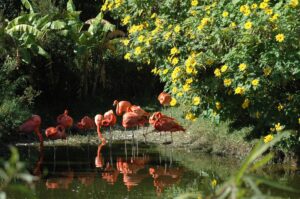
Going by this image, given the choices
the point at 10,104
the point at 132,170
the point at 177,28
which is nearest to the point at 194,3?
the point at 177,28

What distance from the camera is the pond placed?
7.44 meters

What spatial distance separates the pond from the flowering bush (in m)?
0.77

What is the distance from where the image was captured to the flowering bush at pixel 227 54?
725cm

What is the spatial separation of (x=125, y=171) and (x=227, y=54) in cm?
233

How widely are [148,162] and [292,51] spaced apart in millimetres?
3042

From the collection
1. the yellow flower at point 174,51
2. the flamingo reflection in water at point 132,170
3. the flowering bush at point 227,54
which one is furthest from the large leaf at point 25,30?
the yellow flower at point 174,51

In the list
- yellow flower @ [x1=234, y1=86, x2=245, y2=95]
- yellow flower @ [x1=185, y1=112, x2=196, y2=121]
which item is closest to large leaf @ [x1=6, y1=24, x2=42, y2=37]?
yellow flower @ [x1=185, y1=112, x2=196, y2=121]

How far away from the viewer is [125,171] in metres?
8.76

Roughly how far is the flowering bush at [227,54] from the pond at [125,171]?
772 mm

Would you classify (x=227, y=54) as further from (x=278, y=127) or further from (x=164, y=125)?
(x=164, y=125)

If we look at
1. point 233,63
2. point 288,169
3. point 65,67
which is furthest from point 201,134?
point 65,67

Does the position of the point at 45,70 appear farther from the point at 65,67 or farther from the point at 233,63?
the point at 233,63

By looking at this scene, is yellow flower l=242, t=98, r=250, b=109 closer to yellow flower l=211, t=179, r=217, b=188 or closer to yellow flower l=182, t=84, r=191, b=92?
yellow flower l=182, t=84, r=191, b=92

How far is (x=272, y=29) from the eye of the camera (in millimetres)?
7207
